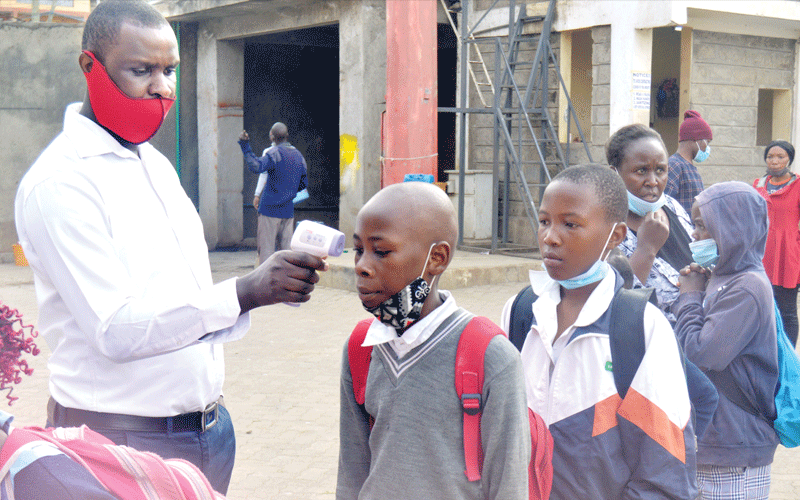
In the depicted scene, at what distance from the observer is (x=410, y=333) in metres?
1.96

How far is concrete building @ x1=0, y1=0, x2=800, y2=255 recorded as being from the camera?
1113 cm

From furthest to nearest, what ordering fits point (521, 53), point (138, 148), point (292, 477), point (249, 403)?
point (521, 53) → point (249, 403) → point (292, 477) → point (138, 148)

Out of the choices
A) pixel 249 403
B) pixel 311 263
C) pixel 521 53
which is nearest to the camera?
pixel 311 263

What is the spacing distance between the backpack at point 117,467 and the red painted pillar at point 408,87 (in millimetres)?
8831

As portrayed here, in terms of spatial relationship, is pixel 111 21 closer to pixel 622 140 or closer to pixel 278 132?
pixel 622 140

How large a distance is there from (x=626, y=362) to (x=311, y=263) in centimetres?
92

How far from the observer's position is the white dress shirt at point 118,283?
186cm

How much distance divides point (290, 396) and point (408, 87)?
5416mm

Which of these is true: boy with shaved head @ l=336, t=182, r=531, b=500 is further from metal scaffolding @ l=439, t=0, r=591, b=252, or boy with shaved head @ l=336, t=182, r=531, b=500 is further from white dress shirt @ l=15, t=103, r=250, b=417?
metal scaffolding @ l=439, t=0, r=591, b=252

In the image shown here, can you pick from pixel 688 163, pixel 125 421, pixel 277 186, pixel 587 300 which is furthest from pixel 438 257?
pixel 277 186

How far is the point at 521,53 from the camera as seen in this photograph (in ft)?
40.2

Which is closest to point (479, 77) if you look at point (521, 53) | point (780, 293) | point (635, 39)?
point (521, 53)

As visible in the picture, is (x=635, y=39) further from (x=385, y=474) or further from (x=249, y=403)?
(x=385, y=474)

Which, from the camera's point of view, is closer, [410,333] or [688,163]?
[410,333]
